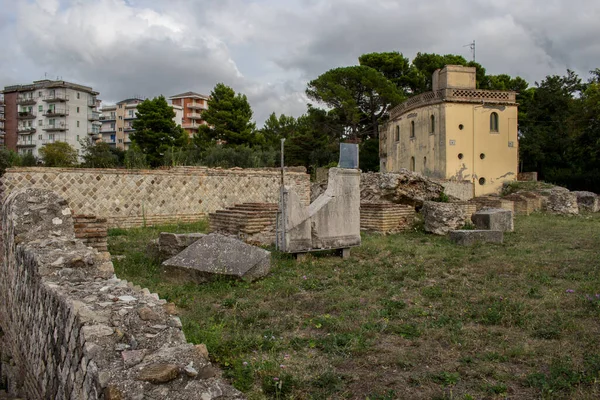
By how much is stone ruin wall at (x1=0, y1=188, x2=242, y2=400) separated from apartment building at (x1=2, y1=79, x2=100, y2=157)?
61.1 meters

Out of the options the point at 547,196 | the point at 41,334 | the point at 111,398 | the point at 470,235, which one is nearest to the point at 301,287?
the point at 41,334

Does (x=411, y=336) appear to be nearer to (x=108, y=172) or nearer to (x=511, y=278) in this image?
(x=511, y=278)

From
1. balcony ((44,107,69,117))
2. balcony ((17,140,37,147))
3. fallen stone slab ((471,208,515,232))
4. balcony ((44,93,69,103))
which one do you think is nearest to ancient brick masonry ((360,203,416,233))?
fallen stone slab ((471,208,515,232))

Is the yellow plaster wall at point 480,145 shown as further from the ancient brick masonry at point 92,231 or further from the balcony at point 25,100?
the balcony at point 25,100

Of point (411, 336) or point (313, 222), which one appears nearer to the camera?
point (411, 336)

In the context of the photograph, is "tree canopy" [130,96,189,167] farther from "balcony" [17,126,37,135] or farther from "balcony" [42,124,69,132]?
"balcony" [17,126,37,135]

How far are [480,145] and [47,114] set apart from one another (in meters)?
53.2

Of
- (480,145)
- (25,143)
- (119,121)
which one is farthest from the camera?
(119,121)

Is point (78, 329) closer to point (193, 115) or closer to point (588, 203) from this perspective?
point (588, 203)

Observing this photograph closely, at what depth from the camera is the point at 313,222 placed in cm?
803

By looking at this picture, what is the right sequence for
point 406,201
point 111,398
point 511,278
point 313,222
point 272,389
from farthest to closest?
point 406,201 < point 313,222 < point 511,278 < point 272,389 < point 111,398

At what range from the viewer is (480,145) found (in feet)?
90.1

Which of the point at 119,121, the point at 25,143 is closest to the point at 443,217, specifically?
the point at 25,143

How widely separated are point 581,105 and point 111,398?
98.2 ft
